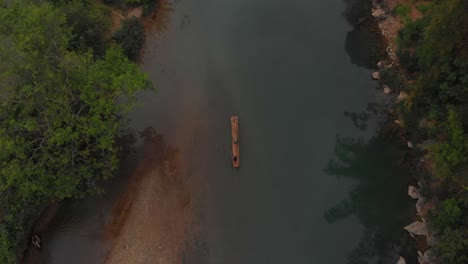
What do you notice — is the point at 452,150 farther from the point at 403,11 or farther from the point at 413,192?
the point at 403,11

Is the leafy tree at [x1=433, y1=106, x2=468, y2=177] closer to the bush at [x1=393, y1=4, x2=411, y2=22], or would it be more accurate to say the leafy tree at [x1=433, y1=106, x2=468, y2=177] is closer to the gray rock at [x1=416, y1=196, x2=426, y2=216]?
the gray rock at [x1=416, y1=196, x2=426, y2=216]

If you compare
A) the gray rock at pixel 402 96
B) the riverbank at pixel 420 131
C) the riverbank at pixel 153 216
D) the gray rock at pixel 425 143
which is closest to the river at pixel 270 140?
the riverbank at pixel 153 216

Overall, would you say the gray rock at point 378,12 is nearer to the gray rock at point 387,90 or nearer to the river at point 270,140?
the river at point 270,140

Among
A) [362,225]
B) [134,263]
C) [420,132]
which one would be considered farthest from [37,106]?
[420,132]

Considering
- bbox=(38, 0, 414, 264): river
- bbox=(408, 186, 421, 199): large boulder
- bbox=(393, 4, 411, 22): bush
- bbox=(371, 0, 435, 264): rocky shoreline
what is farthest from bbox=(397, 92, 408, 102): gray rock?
bbox=(393, 4, 411, 22): bush

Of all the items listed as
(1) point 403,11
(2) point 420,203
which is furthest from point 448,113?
(1) point 403,11
